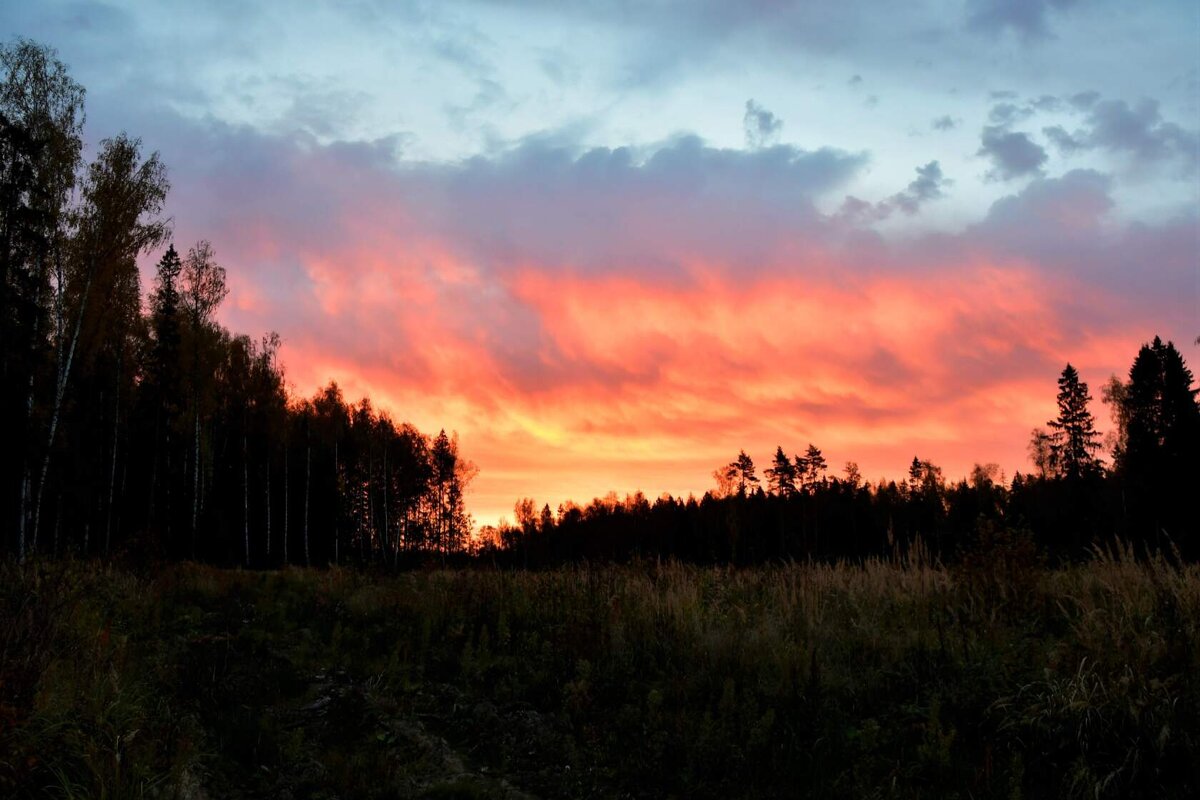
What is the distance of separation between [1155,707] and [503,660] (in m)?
6.87

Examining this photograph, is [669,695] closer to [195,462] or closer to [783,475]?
[195,462]

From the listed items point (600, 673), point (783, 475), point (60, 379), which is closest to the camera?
point (600, 673)

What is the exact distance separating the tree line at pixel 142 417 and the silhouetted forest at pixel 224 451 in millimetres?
97

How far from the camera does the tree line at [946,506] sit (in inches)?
1516

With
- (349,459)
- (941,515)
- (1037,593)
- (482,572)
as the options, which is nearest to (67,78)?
(482,572)

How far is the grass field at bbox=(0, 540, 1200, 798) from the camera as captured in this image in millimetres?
5512

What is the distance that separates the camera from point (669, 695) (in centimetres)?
750

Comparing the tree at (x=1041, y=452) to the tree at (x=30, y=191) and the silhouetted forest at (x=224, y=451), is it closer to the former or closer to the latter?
the silhouetted forest at (x=224, y=451)

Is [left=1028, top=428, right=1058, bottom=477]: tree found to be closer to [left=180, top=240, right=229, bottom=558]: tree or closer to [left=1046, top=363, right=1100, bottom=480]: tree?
[left=1046, top=363, right=1100, bottom=480]: tree

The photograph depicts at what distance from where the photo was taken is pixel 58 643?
7648 millimetres

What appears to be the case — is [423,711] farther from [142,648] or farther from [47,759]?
[142,648]

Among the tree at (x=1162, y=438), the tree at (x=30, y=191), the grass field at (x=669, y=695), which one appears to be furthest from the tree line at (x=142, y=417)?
the tree at (x=1162, y=438)

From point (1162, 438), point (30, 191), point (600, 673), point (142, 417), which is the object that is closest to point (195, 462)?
point (142, 417)

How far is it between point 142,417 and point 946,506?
8356 centimetres
